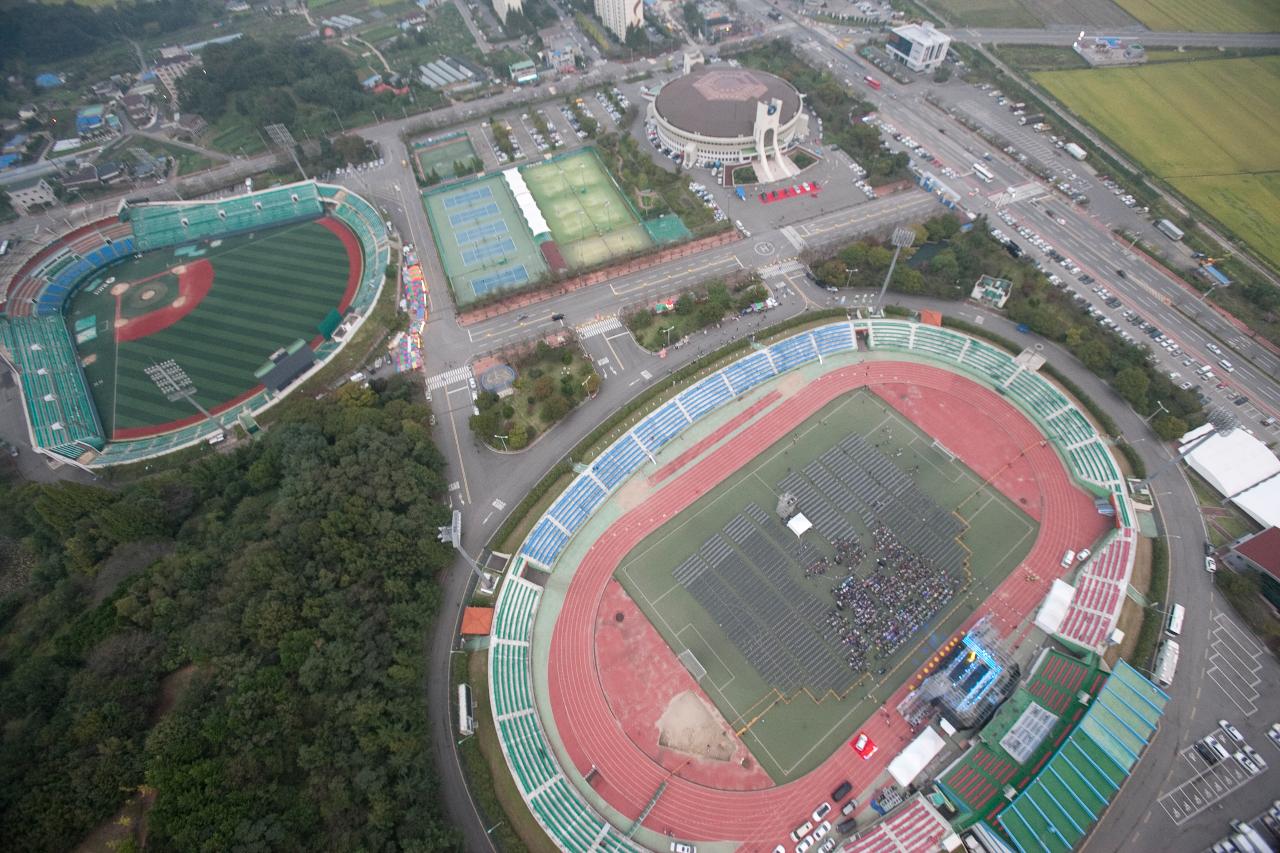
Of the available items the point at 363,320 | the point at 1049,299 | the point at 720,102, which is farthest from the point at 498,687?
the point at 720,102

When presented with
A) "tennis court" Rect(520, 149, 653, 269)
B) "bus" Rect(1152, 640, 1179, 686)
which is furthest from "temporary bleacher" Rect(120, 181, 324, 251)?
"bus" Rect(1152, 640, 1179, 686)

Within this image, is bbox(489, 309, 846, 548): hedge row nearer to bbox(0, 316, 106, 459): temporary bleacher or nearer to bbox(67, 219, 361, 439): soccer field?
bbox(67, 219, 361, 439): soccer field

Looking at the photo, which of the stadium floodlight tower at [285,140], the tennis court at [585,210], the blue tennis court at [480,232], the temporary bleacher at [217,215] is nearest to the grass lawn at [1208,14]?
the tennis court at [585,210]

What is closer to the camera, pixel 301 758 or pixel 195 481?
pixel 301 758

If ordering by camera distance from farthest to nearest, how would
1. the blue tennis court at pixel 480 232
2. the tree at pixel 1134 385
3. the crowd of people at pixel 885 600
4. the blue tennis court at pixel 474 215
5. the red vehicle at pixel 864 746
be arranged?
the blue tennis court at pixel 474 215
the blue tennis court at pixel 480 232
the tree at pixel 1134 385
the crowd of people at pixel 885 600
the red vehicle at pixel 864 746

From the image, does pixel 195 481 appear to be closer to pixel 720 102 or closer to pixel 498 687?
pixel 498 687

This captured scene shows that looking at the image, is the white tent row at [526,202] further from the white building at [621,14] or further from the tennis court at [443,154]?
the white building at [621,14]

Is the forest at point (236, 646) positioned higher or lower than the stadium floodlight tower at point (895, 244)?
lower
